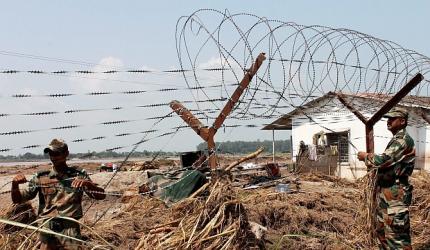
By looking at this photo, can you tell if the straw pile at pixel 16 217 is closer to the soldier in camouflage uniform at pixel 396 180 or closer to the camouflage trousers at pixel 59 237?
the camouflage trousers at pixel 59 237

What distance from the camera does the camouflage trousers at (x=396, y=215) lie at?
16.2 feet

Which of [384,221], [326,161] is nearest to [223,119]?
[384,221]

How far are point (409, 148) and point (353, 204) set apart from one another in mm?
3816

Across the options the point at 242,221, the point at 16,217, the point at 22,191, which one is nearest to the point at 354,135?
the point at 242,221

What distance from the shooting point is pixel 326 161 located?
60.6 ft

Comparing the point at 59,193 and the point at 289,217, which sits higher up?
the point at 59,193

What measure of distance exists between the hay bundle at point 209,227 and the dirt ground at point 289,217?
6 cm

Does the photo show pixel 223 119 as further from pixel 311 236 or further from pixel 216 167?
pixel 311 236

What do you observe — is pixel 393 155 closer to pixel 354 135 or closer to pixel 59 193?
pixel 59 193

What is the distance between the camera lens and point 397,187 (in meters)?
5.04

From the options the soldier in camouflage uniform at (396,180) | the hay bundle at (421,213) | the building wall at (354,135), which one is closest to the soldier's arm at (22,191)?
the soldier in camouflage uniform at (396,180)

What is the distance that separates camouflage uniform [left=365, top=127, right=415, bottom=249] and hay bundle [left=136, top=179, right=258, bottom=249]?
4.54 feet

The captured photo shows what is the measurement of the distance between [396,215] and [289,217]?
2.69m

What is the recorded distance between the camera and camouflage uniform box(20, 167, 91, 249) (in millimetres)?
3936
